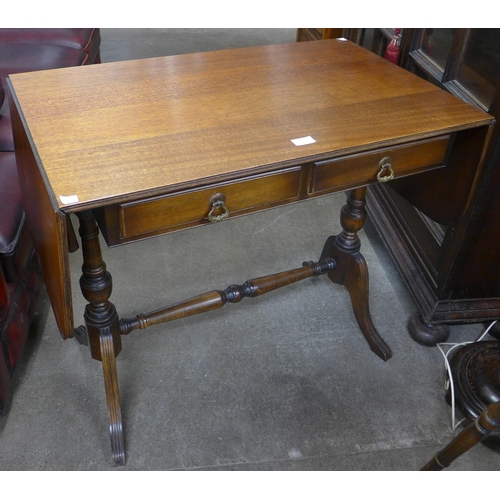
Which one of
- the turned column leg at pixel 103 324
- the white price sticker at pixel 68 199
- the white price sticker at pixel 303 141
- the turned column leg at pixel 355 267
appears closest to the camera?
the white price sticker at pixel 68 199

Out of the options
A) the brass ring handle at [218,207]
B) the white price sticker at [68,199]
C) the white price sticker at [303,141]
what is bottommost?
the brass ring handle at [218,207]

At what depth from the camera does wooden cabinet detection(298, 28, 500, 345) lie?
149cm

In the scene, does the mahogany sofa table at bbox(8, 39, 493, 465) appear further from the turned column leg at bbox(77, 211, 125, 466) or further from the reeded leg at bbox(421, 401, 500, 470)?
the reeded leg at bbox(421, 401, 500, 470)

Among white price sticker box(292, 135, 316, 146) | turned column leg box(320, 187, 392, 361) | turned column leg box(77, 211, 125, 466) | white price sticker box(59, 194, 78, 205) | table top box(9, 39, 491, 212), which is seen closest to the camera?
white price sticker box(59, 194, 78, 205)

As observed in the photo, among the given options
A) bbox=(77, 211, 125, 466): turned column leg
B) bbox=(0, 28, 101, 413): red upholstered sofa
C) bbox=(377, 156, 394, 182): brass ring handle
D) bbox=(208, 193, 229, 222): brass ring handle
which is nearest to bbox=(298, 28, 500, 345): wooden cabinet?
bbox=(377, 156, 394, 182): brass ring handle

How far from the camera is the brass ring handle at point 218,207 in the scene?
1117mm

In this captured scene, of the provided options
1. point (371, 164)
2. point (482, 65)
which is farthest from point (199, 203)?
point (482, 65)

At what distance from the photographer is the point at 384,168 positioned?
50.0 inches

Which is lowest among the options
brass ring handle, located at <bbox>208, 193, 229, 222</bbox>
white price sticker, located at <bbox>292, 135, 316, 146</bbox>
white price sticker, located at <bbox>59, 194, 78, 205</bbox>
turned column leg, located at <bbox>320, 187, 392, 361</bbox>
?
turned column leg, located at <bbox>320, 187, 392, 361</bbox>

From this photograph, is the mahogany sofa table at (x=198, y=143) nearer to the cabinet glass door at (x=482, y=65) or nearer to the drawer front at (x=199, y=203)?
the drawer front at (x=199, y=203)

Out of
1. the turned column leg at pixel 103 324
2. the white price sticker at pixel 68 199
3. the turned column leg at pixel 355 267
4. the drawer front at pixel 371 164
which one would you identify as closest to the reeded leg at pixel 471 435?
the turned column leg at pixel 355 267

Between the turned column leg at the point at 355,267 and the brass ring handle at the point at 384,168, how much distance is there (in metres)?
0.41

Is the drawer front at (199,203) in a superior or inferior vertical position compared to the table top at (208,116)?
inferior

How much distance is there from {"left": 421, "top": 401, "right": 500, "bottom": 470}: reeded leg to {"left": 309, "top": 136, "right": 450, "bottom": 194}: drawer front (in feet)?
1.91
